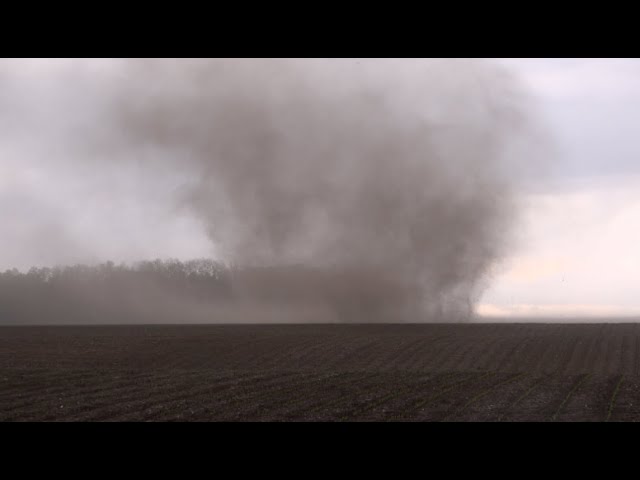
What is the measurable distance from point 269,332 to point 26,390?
123 ft

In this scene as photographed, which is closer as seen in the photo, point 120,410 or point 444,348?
point 120,410

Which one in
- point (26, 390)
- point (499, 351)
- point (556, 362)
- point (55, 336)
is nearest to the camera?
point (26, 390)

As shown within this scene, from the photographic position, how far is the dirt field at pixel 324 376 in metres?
22.6

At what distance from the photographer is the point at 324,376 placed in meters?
32.7

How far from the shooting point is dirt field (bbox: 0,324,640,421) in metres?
22.6

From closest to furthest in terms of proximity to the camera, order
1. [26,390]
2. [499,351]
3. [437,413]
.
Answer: [437,413] < [26,390] < [499,351]

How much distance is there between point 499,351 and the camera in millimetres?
47625
